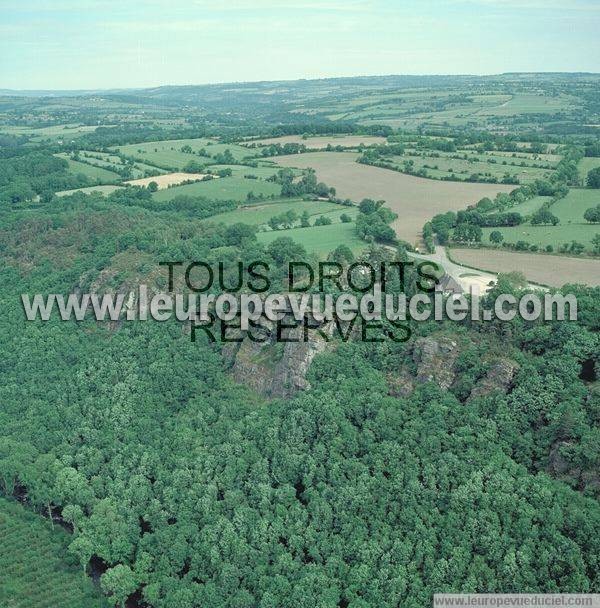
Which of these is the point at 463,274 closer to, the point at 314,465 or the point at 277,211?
the point at 314,465

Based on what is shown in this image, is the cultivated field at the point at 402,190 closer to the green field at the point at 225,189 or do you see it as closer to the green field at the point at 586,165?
the green field at the point at 225,189

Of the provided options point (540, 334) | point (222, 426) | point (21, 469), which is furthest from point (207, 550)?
point (540, 334)

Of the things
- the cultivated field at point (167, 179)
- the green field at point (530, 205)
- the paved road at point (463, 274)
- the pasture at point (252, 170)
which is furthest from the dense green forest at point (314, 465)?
the cultivated field at point (167, 179)

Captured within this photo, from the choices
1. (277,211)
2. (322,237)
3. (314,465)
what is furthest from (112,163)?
(314,465)

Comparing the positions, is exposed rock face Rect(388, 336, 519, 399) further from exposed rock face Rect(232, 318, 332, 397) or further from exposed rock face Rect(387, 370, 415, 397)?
exposed rock face Rect(232, 318, 332, 397)

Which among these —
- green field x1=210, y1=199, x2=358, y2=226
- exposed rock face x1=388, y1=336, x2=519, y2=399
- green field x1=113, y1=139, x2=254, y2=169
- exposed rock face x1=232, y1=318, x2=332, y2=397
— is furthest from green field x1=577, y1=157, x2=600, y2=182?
exposed rock face x1=232, y1=318, x2=332, y2=397

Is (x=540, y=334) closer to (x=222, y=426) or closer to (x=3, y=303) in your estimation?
(x=222, y=426)
